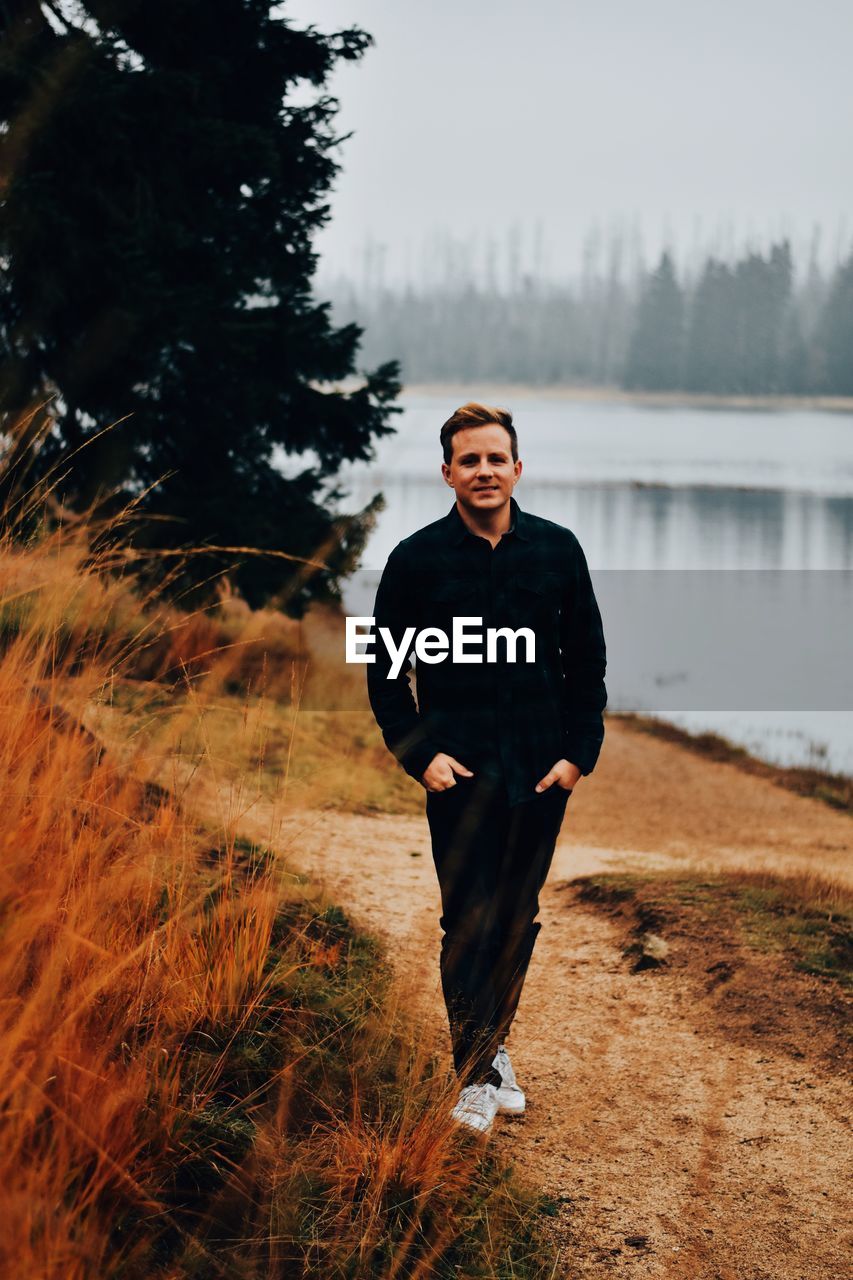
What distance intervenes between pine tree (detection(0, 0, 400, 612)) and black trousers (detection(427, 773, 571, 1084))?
635 centimetres

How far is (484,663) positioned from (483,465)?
0.53m

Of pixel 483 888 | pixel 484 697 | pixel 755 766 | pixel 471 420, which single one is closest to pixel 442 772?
pixel 484 697

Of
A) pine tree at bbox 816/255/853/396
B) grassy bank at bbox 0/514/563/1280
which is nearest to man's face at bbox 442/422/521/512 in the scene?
grassy bank at bbox 0/514/563/1280

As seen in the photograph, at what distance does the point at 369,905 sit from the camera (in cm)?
528

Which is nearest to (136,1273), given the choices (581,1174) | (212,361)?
(581,1174)

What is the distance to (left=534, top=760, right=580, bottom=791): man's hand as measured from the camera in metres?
3.08

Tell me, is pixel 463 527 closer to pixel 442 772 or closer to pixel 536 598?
pixel 536 598

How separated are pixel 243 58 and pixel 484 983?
9.29 metres

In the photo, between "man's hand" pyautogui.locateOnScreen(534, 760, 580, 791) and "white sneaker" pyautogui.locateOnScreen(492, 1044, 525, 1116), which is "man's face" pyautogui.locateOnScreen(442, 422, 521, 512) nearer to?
"man's hand" pyautogui.locateOnScreen(534, 760, 580, 791)

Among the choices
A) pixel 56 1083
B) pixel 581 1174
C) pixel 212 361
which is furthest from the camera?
pixel 212 361

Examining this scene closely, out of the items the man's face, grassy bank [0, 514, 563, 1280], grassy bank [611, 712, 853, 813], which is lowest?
grassy bank [611, 712, 853, 813]

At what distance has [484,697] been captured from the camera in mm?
3102

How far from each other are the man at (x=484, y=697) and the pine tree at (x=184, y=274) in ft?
20.4

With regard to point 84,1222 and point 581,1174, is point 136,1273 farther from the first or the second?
point 581,1174
